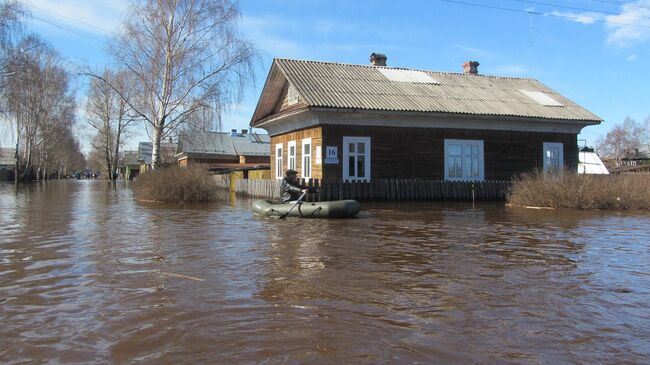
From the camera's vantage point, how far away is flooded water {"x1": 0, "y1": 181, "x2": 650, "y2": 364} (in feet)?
15.5

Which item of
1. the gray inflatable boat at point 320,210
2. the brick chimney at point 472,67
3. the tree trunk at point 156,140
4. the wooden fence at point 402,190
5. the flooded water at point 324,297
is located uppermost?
the brick chimney at point 472,67

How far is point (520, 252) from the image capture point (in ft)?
32.7

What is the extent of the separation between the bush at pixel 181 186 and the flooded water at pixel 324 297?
33.6 feet

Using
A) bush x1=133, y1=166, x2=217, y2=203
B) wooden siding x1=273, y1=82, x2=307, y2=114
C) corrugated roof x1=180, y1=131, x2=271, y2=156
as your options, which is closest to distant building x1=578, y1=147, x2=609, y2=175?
wooden siding x1=273, y1=82, x2=307, y2=114

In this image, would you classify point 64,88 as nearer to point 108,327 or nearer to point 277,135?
point 277,135

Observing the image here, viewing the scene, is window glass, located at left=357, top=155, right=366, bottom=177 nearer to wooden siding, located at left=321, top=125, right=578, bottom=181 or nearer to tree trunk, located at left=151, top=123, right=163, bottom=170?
wooden siding, located at left=321, top=125, right=578, bottom=181

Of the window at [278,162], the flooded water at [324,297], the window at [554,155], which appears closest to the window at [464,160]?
the window at [554,155]

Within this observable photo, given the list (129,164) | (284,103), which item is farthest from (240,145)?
(129,164)

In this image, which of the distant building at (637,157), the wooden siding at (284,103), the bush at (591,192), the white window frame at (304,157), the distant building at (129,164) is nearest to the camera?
the bush at (591,192)

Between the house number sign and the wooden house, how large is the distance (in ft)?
0.14

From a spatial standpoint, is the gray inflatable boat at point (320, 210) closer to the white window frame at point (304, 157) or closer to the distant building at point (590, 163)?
the white window frame at point (304, 157)

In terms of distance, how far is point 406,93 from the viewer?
2630 cm

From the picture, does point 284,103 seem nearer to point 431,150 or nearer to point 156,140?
point 156,140

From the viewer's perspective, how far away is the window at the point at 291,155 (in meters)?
26.8
